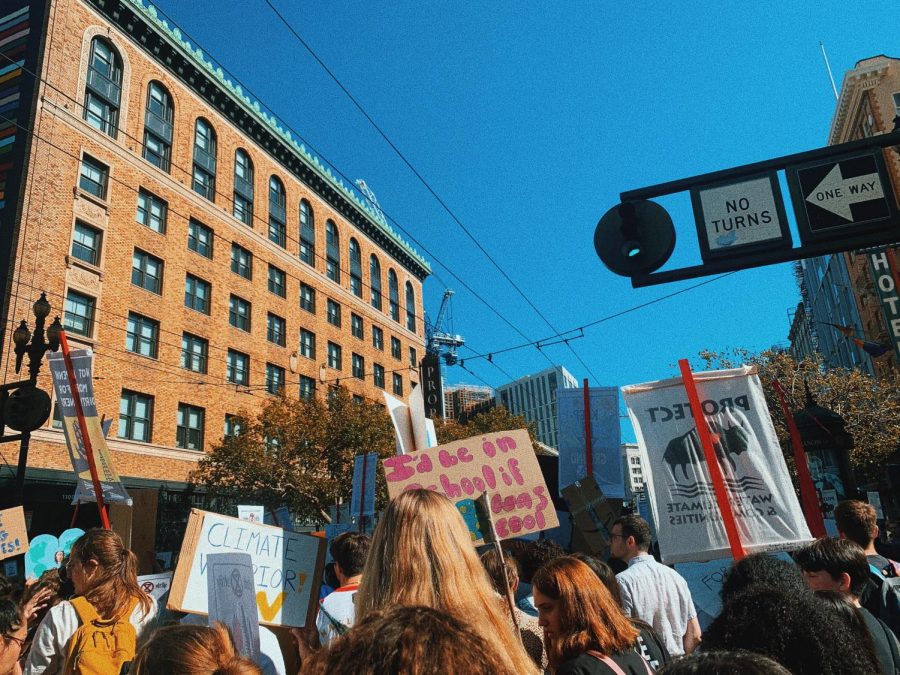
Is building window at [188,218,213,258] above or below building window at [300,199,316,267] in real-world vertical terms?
below

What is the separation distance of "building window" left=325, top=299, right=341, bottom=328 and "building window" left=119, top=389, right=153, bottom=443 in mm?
14436

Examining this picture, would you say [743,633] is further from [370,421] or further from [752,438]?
[370,421]

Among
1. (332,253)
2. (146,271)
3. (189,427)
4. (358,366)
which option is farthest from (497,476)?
(332,253)

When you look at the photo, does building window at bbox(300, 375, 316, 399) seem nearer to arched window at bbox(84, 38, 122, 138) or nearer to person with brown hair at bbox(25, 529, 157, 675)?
arched window at bbox(84, 38, 122, 138)

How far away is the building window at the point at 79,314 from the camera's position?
79.8 feet

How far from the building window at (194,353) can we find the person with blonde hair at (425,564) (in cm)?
2900

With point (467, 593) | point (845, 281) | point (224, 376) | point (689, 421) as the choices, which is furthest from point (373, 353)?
point (467, 593)

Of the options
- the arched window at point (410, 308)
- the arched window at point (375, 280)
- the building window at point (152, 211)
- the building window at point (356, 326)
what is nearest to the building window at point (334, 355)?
the building window at point (356, 326)

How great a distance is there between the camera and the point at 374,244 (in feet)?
154

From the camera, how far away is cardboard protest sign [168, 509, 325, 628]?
333 cm

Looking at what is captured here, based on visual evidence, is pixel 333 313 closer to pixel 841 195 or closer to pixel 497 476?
→ pixel 497 476

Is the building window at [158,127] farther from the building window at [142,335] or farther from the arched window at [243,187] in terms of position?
the building window at [142,335]

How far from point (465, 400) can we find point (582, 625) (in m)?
118

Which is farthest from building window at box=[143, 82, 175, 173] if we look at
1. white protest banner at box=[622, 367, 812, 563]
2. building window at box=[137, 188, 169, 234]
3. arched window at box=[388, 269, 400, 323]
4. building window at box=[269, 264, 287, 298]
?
white protest banner at box=[622, 367, 812, 563]
